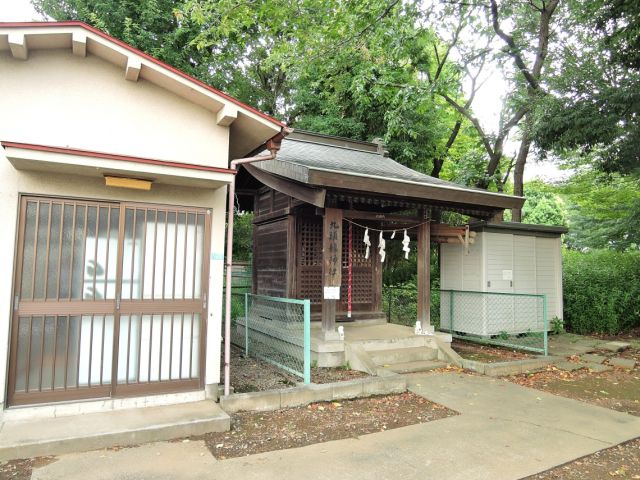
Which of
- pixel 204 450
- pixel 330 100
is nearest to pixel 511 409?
pixel 204 450

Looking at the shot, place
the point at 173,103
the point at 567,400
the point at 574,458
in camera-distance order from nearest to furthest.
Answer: the point at 574,458, the point at 173,103, the point at 567,400

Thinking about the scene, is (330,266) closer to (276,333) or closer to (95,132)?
(276,333)

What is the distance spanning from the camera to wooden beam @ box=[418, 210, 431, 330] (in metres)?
7.68

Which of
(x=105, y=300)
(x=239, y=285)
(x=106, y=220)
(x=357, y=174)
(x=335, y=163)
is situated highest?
(x=335, y=163)

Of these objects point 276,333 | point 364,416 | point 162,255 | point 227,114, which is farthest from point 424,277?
point 162,255

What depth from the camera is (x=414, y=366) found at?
22.0 ft

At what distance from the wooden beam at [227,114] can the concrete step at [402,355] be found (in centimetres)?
427

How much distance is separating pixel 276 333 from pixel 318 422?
3104mm

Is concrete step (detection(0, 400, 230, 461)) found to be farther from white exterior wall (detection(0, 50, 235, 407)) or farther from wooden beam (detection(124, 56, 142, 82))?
wooden beam (detection(124, 56, 142, 82))

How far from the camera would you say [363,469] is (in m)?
3.38

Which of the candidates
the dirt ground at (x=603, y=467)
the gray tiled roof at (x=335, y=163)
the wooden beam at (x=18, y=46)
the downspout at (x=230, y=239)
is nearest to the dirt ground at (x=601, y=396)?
the dirt ground at (x=603, y=467)

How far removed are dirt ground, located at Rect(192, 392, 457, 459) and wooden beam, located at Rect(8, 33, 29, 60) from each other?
4.27 m

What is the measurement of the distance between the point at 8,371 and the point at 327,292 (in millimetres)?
4073

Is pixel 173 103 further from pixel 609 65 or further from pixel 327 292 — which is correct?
pixel 609 65
